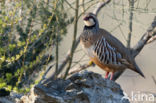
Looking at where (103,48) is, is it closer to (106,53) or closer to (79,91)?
(106,53)

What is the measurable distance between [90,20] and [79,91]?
1.68 meters

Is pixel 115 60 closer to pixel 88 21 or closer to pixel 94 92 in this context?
pixel 88 21

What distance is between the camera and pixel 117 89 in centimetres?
416

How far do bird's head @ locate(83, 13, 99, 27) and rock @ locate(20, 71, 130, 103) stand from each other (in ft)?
4.35

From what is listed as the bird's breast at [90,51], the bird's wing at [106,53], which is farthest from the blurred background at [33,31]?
the bird's wing at [106,53]

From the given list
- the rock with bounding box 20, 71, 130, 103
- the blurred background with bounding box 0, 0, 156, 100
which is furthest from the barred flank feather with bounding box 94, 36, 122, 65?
the rock with bounding box 20, 71, 130, 103

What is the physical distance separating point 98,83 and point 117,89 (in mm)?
280

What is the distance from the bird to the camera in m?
5.16

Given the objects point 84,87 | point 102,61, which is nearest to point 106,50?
point 102,61

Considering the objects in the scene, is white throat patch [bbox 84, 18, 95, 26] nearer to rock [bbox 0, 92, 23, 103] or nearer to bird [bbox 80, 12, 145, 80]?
bird [bbox 80, 12, 145, 80]

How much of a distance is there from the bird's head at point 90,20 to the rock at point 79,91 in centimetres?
133

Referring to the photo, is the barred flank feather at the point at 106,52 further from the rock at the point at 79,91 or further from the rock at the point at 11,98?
the rock at the point at 11,98

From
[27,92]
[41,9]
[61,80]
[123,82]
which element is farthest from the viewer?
[123,82]

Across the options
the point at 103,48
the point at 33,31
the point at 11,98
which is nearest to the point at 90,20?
the point at 103,48
